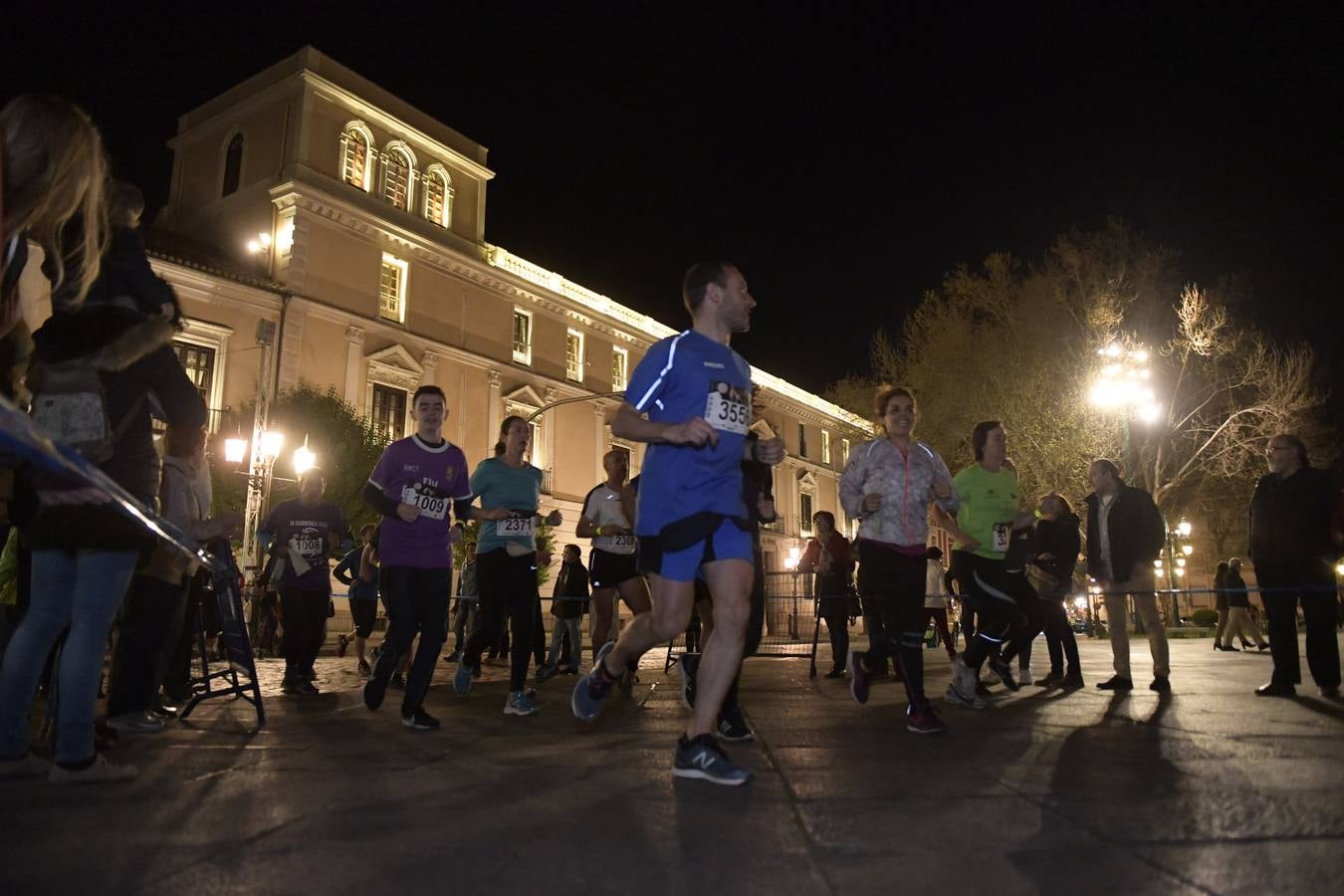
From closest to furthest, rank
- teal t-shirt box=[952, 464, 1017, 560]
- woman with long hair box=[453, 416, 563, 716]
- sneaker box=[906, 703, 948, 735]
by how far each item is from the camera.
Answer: sneaker box=[906, 703, 948, 735] → woman with long hair box=[453, 416, 563, 716] → teal t-shirt box=[952, 464, 1017, 560]

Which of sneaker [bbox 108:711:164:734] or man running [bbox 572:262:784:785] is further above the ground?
man running [bbox 572:262:784:785]

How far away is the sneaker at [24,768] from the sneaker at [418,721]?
1.82 metres

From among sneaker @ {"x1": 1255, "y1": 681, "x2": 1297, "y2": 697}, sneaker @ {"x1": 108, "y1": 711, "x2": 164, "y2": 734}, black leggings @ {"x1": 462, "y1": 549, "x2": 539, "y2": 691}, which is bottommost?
sneaker @ {"x1": 108, "y1": 711, "x2": 164, "y2": 734}

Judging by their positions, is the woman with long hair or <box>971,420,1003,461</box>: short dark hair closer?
the woman with long hair

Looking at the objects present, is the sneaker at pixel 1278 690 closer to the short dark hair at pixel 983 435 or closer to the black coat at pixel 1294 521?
the black coat at pixel 1294 521

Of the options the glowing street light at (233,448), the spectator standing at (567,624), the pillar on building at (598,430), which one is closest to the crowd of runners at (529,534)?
the spectator standing at (567,624)

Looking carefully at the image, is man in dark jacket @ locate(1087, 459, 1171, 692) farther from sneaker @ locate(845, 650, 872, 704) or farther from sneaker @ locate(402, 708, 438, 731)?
sneaker @ locate(402, 708, 438, 731)

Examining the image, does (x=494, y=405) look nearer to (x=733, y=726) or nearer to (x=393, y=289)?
(x=393, y=289)

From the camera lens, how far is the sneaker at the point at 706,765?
326 cm

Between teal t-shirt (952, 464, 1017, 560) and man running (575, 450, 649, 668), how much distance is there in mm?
2479

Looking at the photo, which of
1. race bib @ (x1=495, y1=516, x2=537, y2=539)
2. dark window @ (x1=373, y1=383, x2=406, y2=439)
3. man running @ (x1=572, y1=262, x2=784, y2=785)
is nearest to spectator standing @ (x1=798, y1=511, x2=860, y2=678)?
race bib @ (x1=495, y1=516, x2=537, y2=539)

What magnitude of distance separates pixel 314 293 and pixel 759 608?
28933 mm

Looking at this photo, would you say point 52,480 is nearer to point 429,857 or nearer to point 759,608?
point 429,857

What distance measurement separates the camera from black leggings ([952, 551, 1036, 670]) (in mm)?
6242
